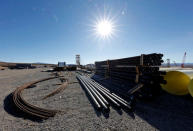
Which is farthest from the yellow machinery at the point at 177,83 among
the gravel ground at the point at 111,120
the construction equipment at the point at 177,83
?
the gravel ground at the point at 111,120

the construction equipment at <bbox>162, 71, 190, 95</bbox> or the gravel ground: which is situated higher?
the construction equipment at <bbox>162, 71, 190, 95</bbox>

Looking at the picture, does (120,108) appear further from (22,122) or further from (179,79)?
(179,79)

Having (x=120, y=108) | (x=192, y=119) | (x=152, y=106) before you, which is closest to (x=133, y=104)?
(x=120, y=108)

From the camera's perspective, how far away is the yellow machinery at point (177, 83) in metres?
4.95

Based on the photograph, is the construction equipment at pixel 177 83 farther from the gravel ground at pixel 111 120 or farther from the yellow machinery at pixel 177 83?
the gravel ground at pixel 111 120

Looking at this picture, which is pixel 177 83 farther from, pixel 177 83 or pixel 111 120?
pixel 111 120

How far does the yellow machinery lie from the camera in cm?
495

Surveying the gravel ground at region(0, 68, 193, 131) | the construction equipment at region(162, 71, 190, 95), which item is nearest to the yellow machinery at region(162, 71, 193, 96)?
the construction equipment at region(162, 71, 190, 95)

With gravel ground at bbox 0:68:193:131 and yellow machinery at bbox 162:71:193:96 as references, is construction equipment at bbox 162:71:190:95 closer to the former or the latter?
yellow machinery at bbox 162:71:193:96

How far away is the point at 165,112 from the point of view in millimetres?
3439

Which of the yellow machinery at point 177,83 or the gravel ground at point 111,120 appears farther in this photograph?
the yellow machinery at point 177,83

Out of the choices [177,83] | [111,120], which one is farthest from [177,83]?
[111,120]

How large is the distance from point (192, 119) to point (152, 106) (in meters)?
1.20

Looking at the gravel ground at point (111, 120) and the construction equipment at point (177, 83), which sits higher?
the construction equipment at point (177, 83)
